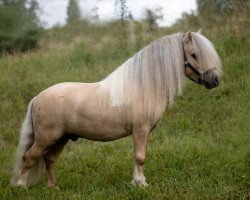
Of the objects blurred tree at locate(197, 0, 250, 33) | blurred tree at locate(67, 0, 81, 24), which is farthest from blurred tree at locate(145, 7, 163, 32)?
blurred tree at locate(67, 0, 81, 24)

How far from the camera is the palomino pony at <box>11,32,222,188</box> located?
453cm

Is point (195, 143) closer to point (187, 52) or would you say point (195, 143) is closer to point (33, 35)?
point (187, 52)

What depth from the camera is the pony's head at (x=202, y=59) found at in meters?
4.50

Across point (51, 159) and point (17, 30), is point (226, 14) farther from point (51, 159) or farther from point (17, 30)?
point (17, 30)

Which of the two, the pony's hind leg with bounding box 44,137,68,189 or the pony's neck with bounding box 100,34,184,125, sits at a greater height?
the pony's neck with bounding box 100,34,184,125

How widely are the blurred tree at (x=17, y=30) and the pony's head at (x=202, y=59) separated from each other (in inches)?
433

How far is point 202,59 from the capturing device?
453 cm

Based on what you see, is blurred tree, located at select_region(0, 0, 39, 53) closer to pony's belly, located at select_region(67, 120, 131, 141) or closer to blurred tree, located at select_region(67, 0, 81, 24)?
blurred tree, located at select_region(67, 0, 81, 24)

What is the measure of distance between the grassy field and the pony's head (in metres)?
1.32

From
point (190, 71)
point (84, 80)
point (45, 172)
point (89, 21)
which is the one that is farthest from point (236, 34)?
point (89, 21)

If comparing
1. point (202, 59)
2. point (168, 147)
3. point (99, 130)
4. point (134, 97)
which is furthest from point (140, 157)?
point (168, 147)

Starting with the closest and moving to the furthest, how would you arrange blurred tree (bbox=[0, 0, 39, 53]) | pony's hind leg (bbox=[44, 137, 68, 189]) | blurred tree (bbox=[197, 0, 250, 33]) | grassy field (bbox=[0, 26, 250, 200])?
grassy field (bbox=[0, 26, 250, 200]) → pony's hind leg (bbox=[44, 137, 68, 189]) → blurred tree (bbox=[197, 0, 250, 33]) → blurred tree (bbox=[0, 0, 39, 53])

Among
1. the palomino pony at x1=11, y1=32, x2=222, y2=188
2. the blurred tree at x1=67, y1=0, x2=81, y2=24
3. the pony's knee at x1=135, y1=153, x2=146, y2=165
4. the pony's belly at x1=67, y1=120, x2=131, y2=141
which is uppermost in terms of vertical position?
the blurred tree at x1=67, y1=0, x2=81, y2=24

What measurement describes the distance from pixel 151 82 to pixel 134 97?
0.92 feet
